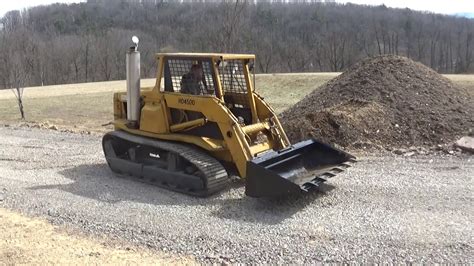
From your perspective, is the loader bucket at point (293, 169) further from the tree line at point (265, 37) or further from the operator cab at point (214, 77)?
the tree line at point (265, 37)

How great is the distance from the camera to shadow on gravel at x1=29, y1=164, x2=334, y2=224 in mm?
7180

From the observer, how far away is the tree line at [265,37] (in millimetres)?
86000

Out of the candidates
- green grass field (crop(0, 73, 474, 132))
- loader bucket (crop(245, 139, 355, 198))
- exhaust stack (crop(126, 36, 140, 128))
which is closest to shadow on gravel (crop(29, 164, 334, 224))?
loader bucket (crop(245, 139, 355, 198))

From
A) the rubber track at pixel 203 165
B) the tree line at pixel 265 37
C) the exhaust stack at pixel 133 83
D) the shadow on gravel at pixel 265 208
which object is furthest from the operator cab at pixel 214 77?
the tree line at pixel 265 37

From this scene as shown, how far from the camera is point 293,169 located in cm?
802

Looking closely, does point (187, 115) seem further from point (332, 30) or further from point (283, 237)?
point (332, 30)

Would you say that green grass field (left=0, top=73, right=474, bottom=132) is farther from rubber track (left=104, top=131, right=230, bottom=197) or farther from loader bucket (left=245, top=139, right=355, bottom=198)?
loader bucket (left=245, top=139, right=355, bottom=198)

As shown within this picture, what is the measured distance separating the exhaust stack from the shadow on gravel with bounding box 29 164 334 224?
3.72ft

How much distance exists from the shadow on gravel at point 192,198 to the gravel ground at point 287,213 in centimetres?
2

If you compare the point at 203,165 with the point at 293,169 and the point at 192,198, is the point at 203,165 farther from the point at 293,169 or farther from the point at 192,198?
the point at 293,169

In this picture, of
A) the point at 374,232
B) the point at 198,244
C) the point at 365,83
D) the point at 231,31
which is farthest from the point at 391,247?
the point at 231,31

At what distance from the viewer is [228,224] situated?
678cm

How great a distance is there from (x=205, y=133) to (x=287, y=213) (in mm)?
2085

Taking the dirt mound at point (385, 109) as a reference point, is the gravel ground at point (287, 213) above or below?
below
